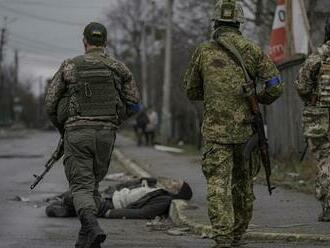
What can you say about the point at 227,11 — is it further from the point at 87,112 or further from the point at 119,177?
the point at 119,177

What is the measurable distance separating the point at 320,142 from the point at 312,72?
78 centimetres

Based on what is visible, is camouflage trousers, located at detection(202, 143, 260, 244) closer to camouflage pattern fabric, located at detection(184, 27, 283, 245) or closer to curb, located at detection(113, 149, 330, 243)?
camouflage pattern fabric, located at detection(184, 27, 283, 245)

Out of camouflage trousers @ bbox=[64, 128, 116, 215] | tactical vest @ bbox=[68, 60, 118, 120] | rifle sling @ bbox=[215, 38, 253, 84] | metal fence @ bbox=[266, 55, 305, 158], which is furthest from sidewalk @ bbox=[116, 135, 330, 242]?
metal fence @ bbox=[266, 55, 305, 158]

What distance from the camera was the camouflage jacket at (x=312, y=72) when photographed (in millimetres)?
8164

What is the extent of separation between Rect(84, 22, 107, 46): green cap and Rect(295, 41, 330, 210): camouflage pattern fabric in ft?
7.69

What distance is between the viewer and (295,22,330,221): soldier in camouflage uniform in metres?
8.14

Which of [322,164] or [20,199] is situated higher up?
[322,164]


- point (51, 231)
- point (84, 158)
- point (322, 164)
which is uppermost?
point (84, 158)

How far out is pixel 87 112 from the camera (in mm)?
6840

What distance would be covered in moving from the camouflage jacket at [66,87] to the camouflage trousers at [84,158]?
0.08 m

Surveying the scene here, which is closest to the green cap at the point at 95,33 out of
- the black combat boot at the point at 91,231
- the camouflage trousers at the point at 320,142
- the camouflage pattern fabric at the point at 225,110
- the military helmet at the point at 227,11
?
the camouflage pattern fabric at the point at 225,110

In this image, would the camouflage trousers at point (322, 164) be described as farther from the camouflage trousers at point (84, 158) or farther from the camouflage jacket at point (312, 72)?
the camouflage trousers at point (84, 158)

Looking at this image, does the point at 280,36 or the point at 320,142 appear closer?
the point at 320,142

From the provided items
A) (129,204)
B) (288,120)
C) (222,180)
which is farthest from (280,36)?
(222,180)
